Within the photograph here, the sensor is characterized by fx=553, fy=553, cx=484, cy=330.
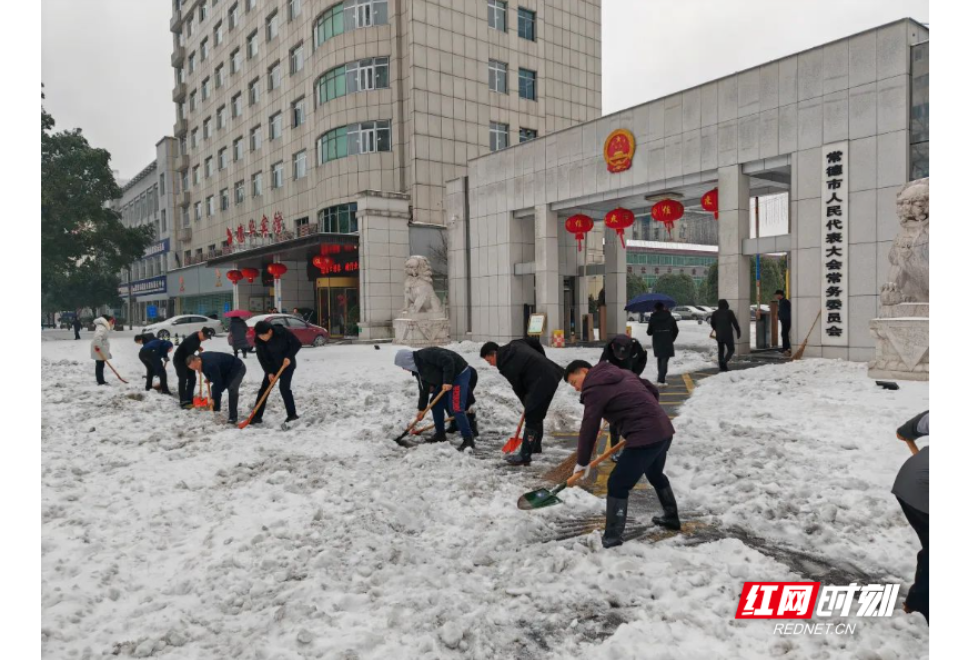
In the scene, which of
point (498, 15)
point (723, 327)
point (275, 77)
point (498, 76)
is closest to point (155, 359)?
point (723, 327)

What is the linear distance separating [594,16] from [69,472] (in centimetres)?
3834

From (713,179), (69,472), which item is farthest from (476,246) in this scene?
(69,472)

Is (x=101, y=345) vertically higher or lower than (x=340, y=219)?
lower

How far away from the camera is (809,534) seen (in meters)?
4.66

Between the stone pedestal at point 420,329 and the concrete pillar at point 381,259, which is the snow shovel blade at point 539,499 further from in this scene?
the concrete pillar at point 381,259

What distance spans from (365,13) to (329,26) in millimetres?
2409

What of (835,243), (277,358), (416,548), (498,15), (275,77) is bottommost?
(416,548)

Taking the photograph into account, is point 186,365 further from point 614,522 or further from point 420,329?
point 420,329

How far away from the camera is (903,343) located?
34.9 feet

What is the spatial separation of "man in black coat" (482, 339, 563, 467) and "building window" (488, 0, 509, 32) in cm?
2952

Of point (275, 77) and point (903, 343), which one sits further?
point (275, 77)

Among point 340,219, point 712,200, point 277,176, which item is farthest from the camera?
point 277,176

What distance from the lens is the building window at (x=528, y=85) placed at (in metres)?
32.6

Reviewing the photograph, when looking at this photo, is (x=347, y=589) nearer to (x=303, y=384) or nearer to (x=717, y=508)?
(x=717, y=508)
